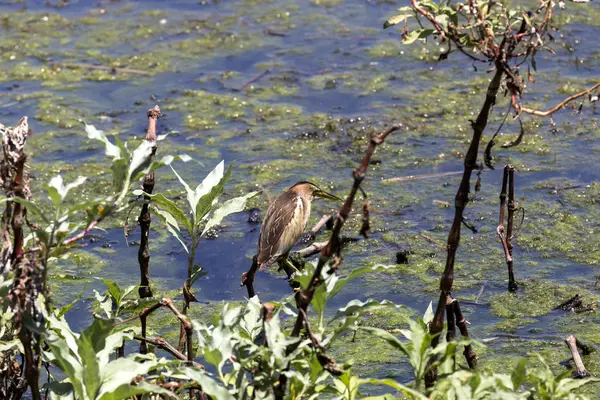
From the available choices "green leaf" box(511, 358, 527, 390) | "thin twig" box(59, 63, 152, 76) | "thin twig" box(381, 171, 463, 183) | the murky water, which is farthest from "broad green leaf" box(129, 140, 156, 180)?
"thin twig" box(59, 63, 152, 76)

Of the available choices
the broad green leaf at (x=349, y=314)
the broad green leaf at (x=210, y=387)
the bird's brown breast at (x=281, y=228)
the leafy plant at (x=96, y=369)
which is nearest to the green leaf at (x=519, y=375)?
the broad green leaf at (x=349, y=314)

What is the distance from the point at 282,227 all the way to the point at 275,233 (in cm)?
4

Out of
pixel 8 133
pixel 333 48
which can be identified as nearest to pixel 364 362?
pixel 8 133

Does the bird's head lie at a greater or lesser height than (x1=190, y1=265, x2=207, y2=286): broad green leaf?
lesser

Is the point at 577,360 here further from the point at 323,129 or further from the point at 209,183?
the point at 323,129

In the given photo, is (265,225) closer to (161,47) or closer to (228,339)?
(228,339)

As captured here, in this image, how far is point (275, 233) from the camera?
14.3 ft

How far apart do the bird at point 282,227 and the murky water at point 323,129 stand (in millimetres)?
618

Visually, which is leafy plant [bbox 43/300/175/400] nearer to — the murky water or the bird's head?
the murky water

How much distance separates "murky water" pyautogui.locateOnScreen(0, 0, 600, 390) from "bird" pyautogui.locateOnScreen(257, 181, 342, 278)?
0.62 meters

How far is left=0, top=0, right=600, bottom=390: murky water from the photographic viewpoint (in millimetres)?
5035

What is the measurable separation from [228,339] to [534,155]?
181 inches

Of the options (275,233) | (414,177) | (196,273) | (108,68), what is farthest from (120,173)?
(108,68)

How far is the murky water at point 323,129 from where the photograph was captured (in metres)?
5.04
